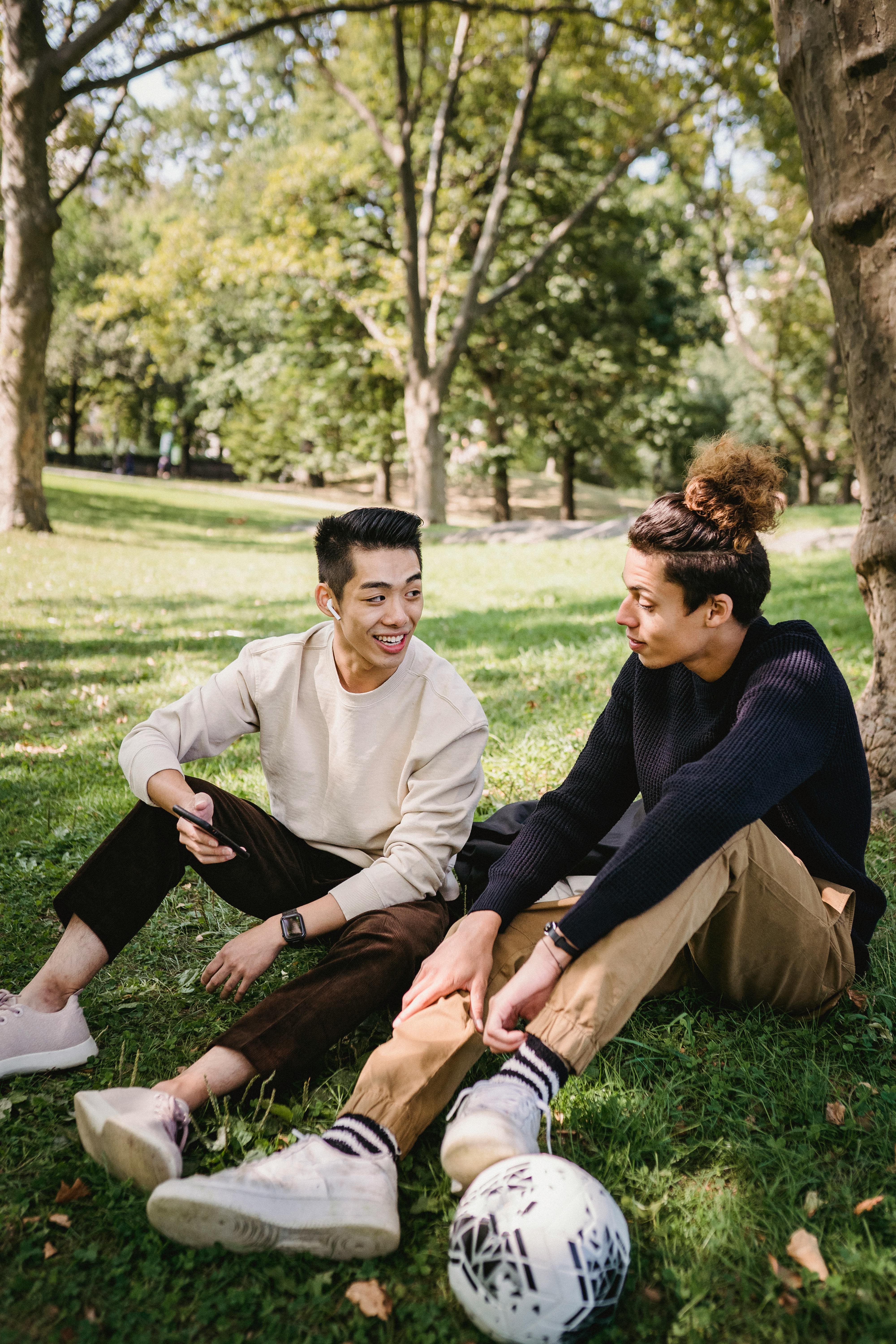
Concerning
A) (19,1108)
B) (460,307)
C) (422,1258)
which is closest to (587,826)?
(422,1258)

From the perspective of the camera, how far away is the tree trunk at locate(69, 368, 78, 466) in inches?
1710

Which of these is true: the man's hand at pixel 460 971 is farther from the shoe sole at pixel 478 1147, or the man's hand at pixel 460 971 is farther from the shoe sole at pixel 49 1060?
the shoe sole at pixel 49 1060

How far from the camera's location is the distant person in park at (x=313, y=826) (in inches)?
101

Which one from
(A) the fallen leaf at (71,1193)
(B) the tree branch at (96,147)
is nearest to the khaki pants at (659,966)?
(A) the fallen leaf at (71,1193)

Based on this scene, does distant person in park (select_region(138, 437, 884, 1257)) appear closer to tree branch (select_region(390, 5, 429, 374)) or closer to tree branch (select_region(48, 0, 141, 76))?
tree branch (select_region(48, 0, 141, 76))

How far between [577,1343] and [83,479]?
31.9m

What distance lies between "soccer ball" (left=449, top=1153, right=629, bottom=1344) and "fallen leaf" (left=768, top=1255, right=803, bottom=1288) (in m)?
0.35

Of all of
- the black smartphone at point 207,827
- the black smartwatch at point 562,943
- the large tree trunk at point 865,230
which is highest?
the large tree trunk at point 865,230

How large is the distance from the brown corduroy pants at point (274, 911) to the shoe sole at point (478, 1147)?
528 millimetres

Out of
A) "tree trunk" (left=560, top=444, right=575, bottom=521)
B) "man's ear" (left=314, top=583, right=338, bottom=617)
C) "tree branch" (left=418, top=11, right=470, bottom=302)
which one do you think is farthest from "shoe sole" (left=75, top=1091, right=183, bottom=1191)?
"tree trunk" (left=560, top=444, right=575, bottom=521)

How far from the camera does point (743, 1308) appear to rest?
75.5 inches

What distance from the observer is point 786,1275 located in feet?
6.47

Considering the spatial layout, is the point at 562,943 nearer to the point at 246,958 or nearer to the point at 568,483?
the point at 246,958

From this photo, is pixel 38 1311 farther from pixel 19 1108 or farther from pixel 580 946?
pixel 580 946
